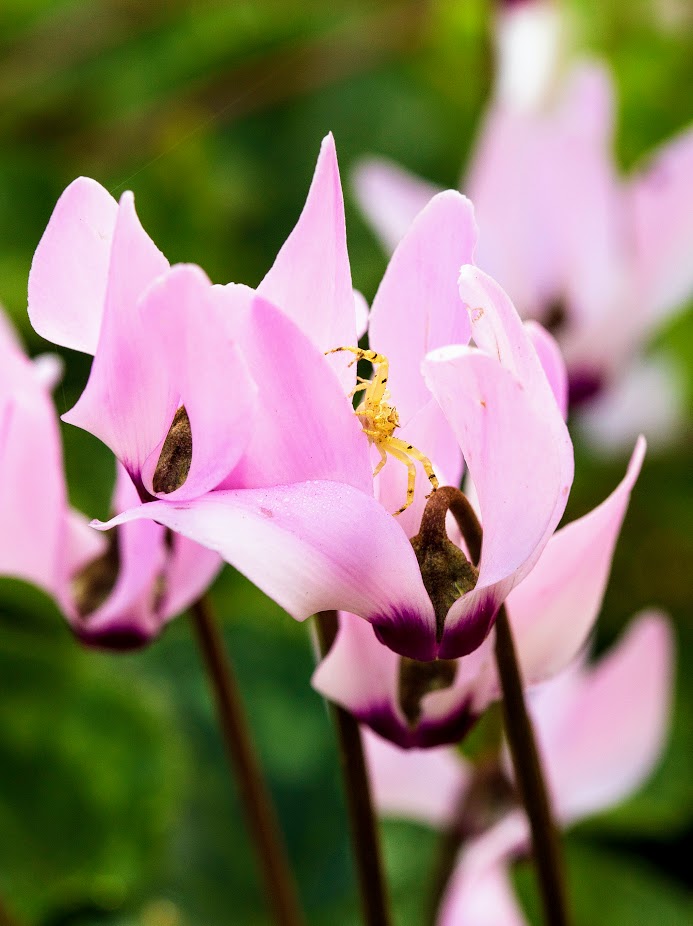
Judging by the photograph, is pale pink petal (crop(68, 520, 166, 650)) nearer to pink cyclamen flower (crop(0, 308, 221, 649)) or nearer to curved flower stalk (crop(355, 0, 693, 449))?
pink cyclamen flower (crop(0, 308, 221, 649))

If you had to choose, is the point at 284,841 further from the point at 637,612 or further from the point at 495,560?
the point at 495,560

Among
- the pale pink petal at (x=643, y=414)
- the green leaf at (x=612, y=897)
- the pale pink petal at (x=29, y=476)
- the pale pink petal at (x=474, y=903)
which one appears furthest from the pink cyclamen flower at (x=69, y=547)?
the pale pink petal at (x=643, y=414)

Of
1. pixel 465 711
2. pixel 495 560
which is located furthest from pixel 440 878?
pixel 495 560

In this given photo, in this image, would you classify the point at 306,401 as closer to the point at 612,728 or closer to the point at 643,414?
the point at 612,728

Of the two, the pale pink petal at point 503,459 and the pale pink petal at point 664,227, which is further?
the pale pink petal at point 664,227

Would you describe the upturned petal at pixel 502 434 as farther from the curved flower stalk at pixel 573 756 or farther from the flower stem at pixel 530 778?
the curved flower stalk at pixel 573 756

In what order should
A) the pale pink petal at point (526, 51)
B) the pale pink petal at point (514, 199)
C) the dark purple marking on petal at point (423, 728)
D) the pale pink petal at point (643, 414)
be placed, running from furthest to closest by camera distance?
the pale pink petal at point (643, 414), the pale pink petal at point (526, 51), the pale pink petal at point (514, 199), the dark purple marking on petal at point (423, 728)

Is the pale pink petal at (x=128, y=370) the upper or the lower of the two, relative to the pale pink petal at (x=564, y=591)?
upper
